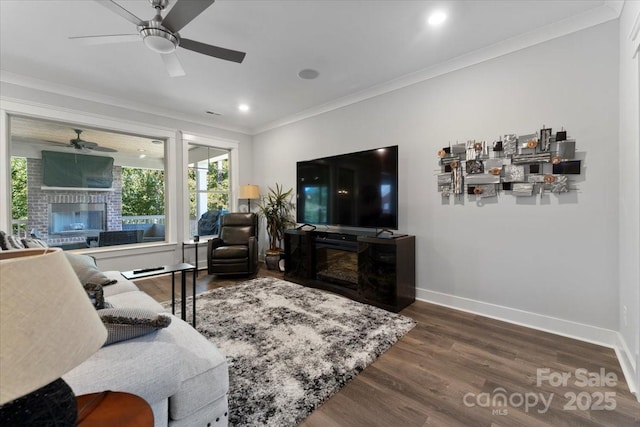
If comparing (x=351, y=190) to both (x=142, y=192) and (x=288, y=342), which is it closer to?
(x=288, y=342)

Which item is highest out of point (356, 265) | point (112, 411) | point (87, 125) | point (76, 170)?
point (87, 125)

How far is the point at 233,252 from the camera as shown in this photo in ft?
14.1

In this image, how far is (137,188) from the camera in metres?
4.61

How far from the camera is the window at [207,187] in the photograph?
16.8 ft

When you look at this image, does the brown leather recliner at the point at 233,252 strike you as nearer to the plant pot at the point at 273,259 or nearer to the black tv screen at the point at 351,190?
the plant pot at the point at 273,259

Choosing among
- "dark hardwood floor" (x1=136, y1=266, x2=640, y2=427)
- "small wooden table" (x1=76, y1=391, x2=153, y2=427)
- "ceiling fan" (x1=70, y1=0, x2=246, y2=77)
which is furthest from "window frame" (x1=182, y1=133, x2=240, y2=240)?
"small wooden table" (x1=76, y1=391, x2=153, y2=427)

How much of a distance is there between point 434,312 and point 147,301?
272 centimetres

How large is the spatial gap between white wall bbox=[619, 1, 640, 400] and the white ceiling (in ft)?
1.72

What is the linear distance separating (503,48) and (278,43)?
7.23 ft

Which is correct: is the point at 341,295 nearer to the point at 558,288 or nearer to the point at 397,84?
the point at 558,288

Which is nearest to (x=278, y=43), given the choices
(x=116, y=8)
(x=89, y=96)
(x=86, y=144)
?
(x=116, y=8)

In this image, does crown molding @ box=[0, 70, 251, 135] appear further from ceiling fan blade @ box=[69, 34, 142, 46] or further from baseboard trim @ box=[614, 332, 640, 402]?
baseboard trim @ box=[614, 332, 640, 402]

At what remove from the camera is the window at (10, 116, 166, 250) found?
366 cm

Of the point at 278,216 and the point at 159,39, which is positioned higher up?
the point at 159,39
